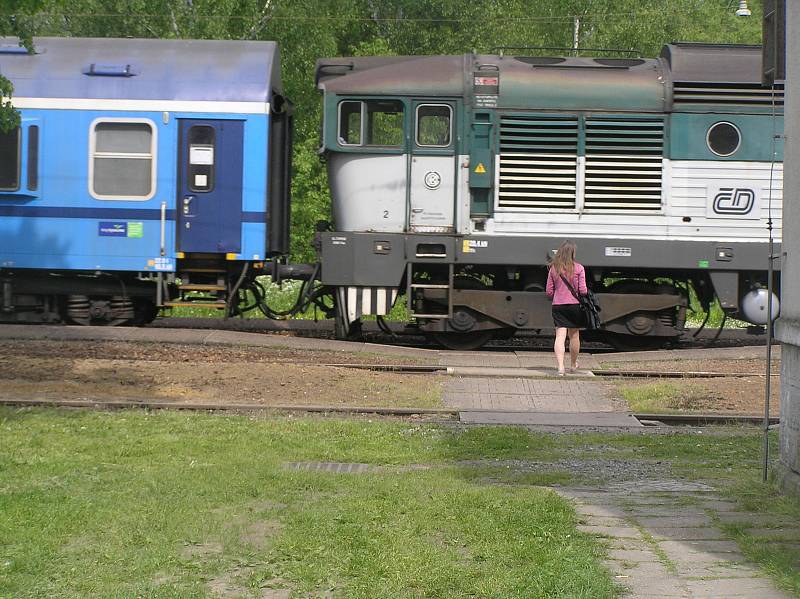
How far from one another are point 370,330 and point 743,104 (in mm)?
6597

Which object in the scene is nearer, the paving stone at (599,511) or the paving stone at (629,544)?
the paving stone at (629,544)

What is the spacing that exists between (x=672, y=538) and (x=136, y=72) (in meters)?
12.1

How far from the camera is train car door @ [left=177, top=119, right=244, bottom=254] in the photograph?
15.6 meters

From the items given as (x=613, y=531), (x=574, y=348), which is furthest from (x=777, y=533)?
(x=574, y=348)

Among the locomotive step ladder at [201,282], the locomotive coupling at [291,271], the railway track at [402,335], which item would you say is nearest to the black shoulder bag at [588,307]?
the railway track at [402,335]

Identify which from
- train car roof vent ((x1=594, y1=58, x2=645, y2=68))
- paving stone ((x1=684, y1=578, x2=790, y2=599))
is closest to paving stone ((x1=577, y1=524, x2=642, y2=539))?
paving stone ((x1=684, y1=578, x2=790, y2=599))

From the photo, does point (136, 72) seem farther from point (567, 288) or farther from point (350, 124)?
point (567, 288)

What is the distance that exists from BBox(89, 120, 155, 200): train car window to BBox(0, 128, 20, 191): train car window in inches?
40.2

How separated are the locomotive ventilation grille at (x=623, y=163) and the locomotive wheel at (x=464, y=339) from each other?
234 centimetres

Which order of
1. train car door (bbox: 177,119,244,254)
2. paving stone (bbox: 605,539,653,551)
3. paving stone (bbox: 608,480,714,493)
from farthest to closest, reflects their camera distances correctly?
train car door (bbox: 177,119,244,254) < paving stone (bbox: 608,480,714,493) < paving stone (bbox: 605,539,653,551)

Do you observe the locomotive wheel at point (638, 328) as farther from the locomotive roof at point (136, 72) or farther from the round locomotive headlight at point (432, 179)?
the locomotive roof at point (136, 72)

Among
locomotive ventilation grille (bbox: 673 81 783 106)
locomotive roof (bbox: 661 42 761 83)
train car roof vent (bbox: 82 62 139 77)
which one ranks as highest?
locomotive roof (bbox: 661 42 761 83)

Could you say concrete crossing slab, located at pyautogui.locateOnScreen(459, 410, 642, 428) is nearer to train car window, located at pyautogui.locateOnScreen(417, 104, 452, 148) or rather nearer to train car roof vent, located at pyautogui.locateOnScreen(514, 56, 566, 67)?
train car window, located at pyautogui.locateOnScreen(417, 104, 452, 148)

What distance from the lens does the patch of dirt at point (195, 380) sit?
37.1 feet
